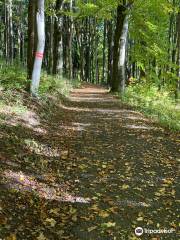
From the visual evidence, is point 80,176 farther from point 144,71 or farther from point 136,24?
point 144,71

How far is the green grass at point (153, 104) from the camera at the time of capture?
1439cm

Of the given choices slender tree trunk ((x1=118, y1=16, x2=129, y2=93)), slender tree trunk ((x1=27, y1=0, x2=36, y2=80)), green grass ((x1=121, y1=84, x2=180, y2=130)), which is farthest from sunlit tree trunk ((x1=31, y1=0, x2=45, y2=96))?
slender tree trunk ((x1=118, y1=16, x2=129, y2=93))

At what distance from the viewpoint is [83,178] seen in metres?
7.73

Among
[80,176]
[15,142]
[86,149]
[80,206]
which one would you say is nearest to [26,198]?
[80,206]

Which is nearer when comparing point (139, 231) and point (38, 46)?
point (139, 231)

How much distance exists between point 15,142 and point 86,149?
2.08 metres

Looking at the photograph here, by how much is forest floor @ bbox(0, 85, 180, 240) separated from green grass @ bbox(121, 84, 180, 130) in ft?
6.54

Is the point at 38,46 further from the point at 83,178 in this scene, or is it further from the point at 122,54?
the point at 122,54

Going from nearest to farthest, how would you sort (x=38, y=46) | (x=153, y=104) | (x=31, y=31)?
(x=38, y=46), (x=31, y=31), (x=153, y=104)

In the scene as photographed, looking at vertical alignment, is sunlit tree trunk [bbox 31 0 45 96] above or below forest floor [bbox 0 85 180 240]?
above

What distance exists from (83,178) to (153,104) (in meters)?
11.1

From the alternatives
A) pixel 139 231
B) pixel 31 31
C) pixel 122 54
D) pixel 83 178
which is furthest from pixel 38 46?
pixel 122 54

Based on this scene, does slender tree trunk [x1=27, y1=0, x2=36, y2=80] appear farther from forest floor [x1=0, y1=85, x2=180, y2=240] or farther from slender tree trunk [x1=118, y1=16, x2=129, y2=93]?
slender tree trunk [x1=118, y1=16, x2=129, y2=93]

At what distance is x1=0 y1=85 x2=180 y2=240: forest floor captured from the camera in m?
5.75
